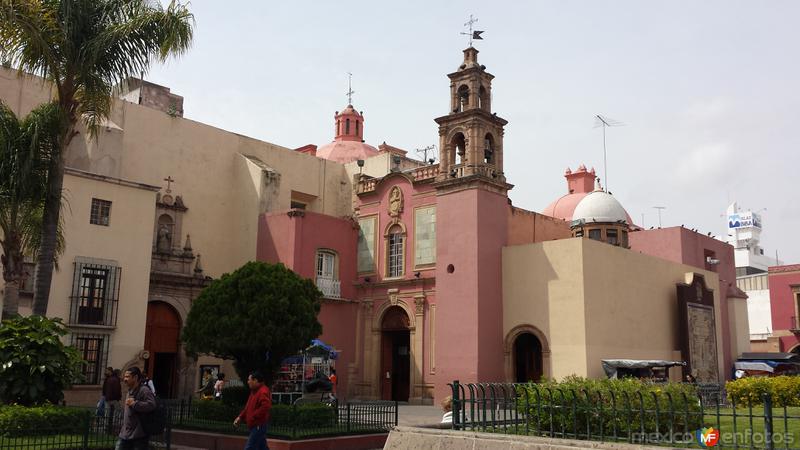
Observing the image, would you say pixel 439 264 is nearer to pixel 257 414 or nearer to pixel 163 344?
pixel 163 344

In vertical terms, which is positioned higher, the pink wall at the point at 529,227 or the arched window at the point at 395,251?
the pink wall at the point at 529,227

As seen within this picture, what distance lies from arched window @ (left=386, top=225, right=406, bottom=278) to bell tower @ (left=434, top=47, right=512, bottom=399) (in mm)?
2811

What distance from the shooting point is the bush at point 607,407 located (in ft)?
29.7

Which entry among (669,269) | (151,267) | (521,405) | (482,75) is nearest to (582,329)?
(669,269)

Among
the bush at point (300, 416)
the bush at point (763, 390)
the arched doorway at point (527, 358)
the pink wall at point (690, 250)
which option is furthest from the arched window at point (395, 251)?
the bush at point (763, 390)

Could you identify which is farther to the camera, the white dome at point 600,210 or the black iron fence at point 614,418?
the white dome at point 600,210

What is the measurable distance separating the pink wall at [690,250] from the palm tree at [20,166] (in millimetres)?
21698

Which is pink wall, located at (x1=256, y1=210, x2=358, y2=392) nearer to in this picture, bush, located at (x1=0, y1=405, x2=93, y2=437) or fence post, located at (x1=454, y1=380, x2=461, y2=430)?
bush, located at (x1=0, y1=405, x2=93, y2=437)

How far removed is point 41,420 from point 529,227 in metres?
18.6

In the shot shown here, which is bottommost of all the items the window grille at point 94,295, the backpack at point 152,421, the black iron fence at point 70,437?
the black iron fence at point 70,437

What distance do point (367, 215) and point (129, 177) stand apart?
27.4 ft

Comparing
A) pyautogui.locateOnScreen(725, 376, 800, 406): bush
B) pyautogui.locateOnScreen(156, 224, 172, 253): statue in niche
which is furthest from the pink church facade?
pyautogui.locateOnScreen(725, 376, 800, 406): bush

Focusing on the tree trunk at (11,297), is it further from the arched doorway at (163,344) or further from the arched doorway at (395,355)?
the arched doorway at (395,355)

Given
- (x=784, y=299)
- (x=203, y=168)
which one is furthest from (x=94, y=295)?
(x=784, y=299)
